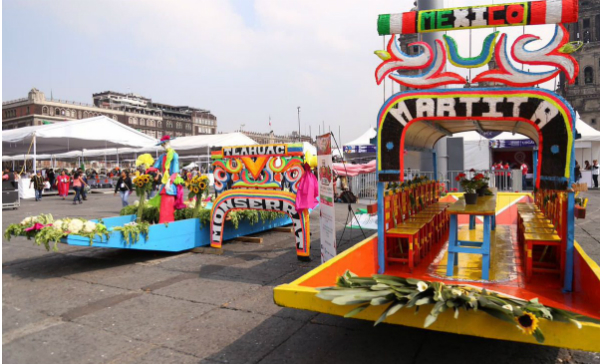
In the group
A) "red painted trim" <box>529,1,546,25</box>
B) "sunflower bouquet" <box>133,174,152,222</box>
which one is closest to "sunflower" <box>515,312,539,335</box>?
"red painted trim" <box>529,1,546,25</box>

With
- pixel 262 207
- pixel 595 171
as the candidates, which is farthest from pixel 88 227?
pixel 595 171

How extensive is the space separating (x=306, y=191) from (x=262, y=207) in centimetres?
109

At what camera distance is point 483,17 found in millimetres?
4430

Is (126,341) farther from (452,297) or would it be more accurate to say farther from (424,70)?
(424,70)

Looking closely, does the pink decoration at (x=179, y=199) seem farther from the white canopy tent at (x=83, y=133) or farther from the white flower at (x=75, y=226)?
the white canopy tent at (x=83, y=133)

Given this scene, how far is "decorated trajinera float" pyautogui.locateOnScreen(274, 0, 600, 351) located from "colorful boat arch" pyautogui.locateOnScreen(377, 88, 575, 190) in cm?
1

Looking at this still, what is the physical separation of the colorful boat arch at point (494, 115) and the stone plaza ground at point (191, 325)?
5.62ft

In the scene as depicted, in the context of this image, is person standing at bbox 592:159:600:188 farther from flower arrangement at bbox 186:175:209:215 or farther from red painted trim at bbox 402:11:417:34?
red painted trim at bbox 402:11:417:34

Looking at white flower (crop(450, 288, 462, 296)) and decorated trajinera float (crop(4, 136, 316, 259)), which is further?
decorated trajinera float (crop(4, 136, 316, 259))

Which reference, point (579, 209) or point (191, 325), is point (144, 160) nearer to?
point (191, 325)

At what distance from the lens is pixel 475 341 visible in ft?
13.0

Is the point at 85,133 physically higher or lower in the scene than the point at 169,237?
higher

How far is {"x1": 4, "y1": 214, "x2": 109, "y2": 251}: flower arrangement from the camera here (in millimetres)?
6422

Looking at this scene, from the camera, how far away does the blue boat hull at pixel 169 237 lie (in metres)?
6.78
